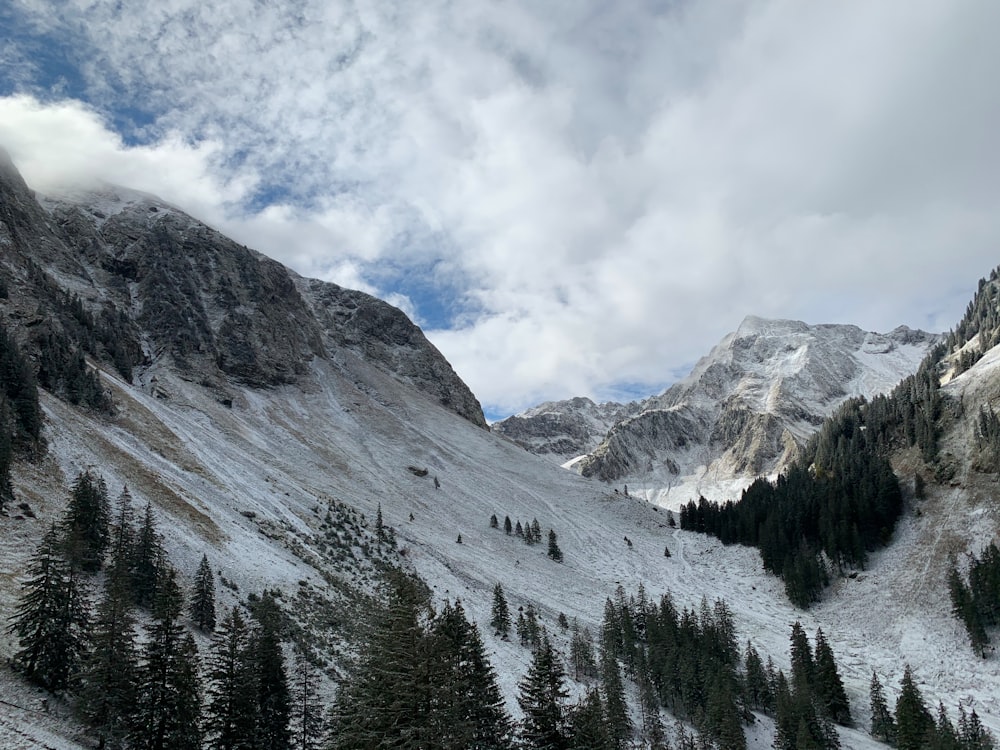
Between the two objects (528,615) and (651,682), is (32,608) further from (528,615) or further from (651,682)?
(651,682)

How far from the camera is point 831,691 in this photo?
59.7m

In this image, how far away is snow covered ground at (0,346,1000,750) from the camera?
49.9m

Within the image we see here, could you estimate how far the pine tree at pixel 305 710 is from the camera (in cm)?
2956

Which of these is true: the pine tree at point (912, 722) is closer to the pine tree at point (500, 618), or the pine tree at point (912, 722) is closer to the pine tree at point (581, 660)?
the pine tree at point (581, 660)

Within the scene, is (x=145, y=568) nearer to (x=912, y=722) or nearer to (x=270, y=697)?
(x=270, y=697)

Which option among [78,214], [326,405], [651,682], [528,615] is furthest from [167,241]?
[651,682]

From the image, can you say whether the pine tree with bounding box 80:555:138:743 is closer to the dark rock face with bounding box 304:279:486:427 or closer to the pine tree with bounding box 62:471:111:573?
the pine tree with bounding box 62:471:111:573

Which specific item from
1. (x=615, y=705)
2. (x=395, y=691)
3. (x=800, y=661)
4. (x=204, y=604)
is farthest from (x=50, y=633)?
(x=800, y=661)

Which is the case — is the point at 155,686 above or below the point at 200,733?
above

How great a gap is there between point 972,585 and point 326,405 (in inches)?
4720

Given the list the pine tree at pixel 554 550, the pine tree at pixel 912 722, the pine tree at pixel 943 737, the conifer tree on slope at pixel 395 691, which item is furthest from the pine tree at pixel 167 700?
the pine tree at pixel 554 550

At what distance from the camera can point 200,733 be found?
2541 cm

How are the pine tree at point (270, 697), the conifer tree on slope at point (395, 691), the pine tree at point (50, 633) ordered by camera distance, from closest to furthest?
1. the conifer tree on slope at point (395, 691)
2. the pine tree at point (50, 633)
3. the pine tree at point (270, 697)

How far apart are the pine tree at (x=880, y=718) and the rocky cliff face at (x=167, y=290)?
11257 cm
